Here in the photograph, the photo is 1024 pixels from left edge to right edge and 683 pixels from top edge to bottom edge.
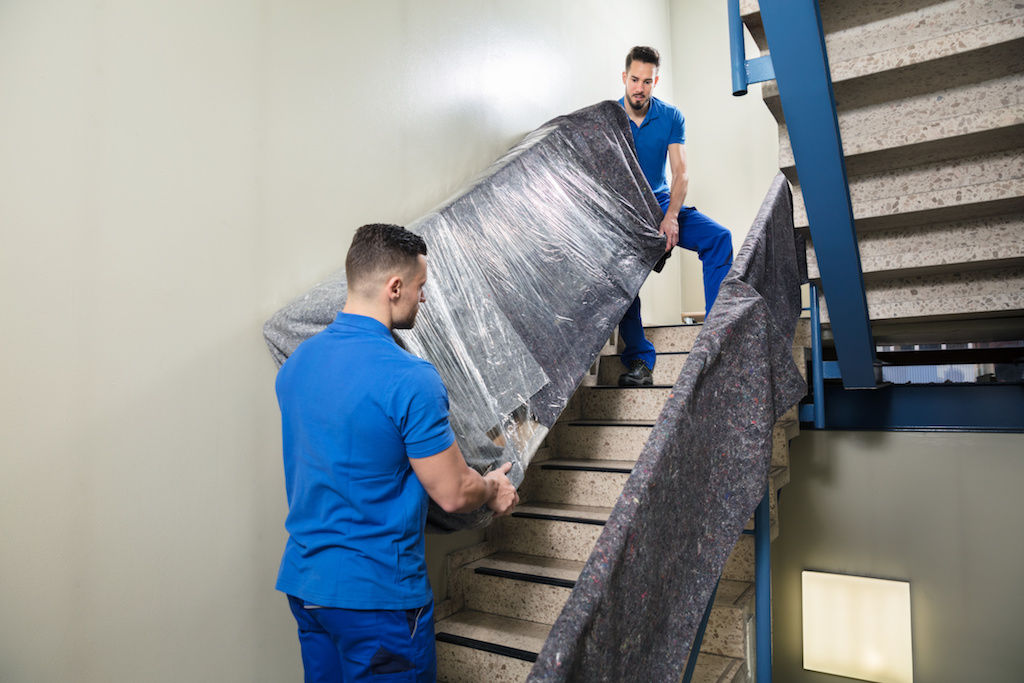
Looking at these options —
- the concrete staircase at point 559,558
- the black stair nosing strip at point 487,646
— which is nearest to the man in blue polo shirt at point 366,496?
the black stair nosing strip at point 487,646

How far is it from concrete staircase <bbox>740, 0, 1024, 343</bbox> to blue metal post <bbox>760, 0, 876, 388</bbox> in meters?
0.19

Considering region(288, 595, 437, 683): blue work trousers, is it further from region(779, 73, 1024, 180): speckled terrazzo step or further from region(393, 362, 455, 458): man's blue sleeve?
region(779, 73, 1024, 180): speckled terrazzo step

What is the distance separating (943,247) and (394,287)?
2124 mm

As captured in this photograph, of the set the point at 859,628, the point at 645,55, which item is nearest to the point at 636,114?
the point at 645,55

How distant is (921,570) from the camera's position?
11.5 ft

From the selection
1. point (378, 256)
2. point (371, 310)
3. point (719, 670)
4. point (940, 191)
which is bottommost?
point (719, 670)

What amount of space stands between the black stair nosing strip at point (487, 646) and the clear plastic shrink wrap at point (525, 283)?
1.56 feet

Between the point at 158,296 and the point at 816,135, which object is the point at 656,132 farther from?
the point at 158,296

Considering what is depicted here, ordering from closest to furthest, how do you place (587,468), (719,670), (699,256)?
1. (719,670)
2. (587,468)
3. (699,256)

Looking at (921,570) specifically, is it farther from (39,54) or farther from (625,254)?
(39,54)

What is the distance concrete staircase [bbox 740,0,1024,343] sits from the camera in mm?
1803

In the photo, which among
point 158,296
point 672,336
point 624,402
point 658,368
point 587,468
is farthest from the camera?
point 672,336

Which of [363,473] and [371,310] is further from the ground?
[371,310]

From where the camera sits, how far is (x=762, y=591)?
5.44 feet
